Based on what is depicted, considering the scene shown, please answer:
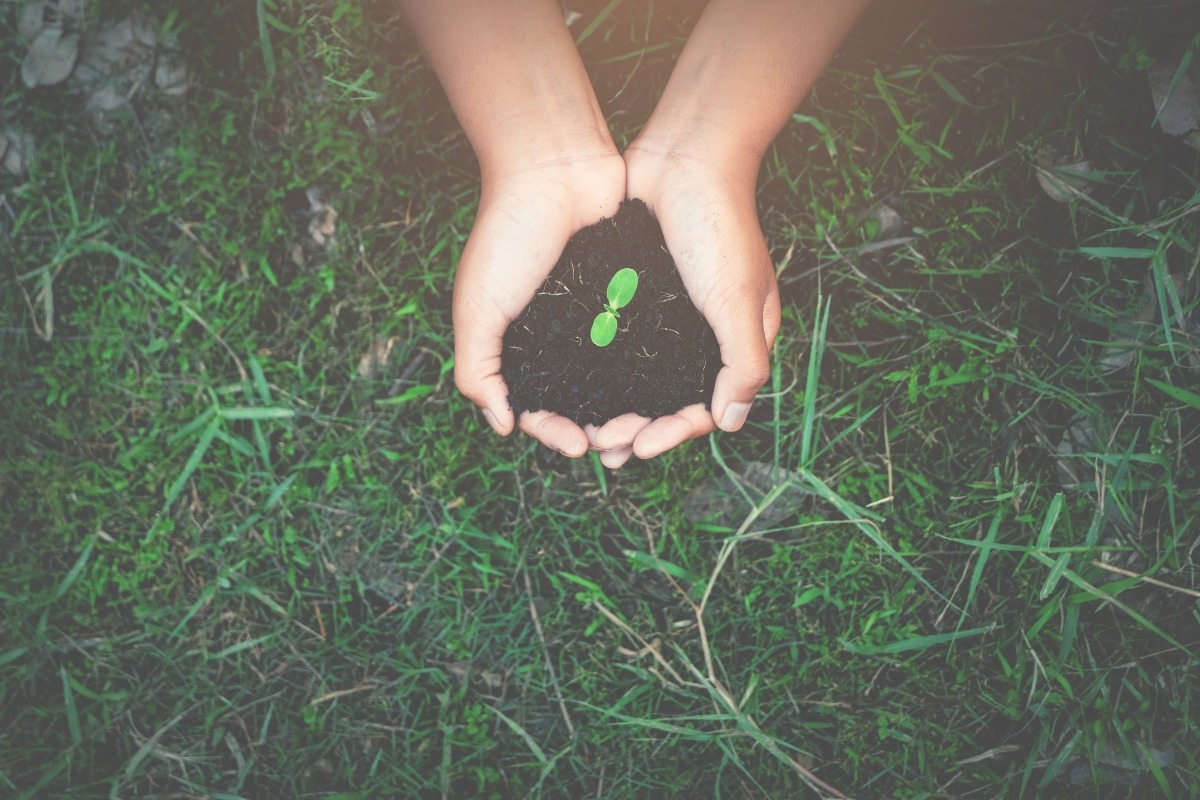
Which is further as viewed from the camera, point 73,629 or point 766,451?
point 73,629

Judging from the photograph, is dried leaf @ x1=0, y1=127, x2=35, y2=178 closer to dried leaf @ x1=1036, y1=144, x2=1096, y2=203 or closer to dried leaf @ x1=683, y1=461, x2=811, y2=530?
dried leaf @ x1=683, y1=461, x2=811, y2=530

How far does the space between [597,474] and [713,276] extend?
80 cm

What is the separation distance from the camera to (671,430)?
2.04m

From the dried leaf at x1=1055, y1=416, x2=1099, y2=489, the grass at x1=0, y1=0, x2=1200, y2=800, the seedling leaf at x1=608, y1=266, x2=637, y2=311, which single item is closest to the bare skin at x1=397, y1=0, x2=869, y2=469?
the seedling leaf at x1=608, y1=266, x2=637, y2=311

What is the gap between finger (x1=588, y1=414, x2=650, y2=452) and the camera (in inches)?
81.6

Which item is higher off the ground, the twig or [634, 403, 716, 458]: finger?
[634, 403, 716, 458]: finger

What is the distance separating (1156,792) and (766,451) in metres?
1.56

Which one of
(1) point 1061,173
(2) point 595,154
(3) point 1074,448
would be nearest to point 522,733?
(2) point 595,154

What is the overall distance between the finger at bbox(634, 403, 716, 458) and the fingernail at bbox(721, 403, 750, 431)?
0.18ft

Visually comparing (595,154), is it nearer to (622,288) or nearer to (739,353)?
(622,288)

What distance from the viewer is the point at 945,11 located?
2.29 metres

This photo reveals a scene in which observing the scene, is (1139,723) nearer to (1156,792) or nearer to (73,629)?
(1156,792)

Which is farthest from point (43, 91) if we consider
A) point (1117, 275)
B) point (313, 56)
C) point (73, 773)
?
point (1117, 275)

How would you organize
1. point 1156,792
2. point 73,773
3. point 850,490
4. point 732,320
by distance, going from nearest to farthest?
1. point 732,320
2. point 1156,792
3. point 850,490
4. point 73,773
